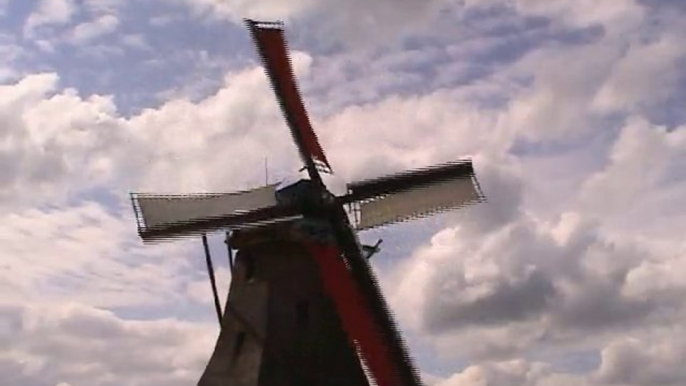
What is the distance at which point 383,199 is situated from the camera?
3444 centimetres

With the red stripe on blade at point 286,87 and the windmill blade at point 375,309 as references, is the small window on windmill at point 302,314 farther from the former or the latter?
the red stripe on blade at point 286,87

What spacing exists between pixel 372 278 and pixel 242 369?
15.7 feet

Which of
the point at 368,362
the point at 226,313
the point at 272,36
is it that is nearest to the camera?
the point at 368,362

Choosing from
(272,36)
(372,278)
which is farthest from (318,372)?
(272,36)

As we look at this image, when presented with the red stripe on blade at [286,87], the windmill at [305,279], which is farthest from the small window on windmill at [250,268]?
the red stripe on blade at [286,87]

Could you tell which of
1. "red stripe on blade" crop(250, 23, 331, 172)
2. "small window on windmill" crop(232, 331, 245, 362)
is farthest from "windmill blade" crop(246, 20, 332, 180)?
"small window on windmill" crop(232, 331, 245, 362)

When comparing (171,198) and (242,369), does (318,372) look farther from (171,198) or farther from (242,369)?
(171,198)

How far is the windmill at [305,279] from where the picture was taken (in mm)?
31891

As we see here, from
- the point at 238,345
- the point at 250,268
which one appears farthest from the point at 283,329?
the point at 250,268

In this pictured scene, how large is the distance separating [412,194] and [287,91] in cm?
530

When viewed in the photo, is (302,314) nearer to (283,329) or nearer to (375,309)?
(283,329)

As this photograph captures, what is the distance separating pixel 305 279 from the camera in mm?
32562

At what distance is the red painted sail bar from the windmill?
0.10ft

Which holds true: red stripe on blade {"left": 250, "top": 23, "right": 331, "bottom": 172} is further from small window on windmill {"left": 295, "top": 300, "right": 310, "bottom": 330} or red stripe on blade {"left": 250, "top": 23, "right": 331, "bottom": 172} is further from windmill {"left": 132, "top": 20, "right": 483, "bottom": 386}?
small window on windmill {"left": 295, "top": 300, "right": 310, "bottom": 330}
